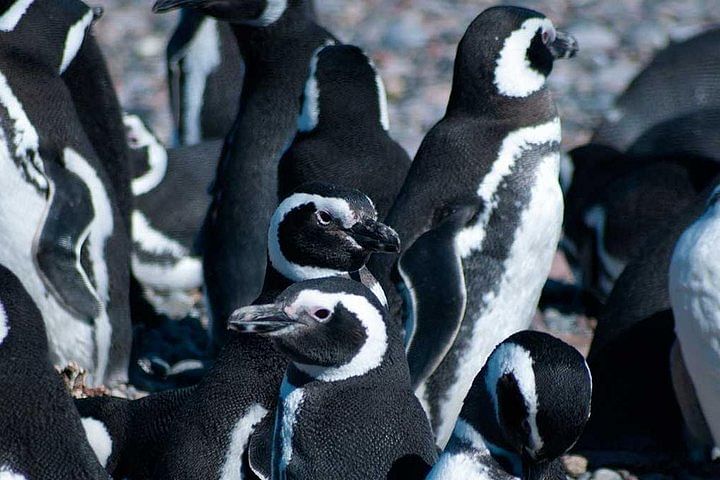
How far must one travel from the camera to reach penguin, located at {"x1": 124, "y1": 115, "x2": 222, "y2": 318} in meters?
6.08

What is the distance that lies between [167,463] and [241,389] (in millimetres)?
234

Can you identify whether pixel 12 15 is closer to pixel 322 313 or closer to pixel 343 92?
pixel 343 92

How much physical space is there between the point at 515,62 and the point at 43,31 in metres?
1.45

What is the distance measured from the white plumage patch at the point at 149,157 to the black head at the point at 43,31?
1314mm

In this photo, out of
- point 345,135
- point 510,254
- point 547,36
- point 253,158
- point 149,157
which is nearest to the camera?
point 510,254

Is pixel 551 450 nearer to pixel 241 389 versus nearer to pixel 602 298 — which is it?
pixel 241 389

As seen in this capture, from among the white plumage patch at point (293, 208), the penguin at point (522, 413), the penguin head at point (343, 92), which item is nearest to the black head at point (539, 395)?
the penguin at point (522, 413)

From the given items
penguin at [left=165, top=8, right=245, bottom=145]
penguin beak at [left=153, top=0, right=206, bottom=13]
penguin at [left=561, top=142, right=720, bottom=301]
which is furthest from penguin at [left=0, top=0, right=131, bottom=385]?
penguin at [left=165, top=8, right=245, bottom=145]

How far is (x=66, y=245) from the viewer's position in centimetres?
Result: 464

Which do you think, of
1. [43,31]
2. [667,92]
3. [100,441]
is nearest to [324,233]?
[100,441]

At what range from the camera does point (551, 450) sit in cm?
284

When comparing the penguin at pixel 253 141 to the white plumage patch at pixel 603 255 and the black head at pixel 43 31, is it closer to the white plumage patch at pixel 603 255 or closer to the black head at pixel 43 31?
the black head at pixel 43 31

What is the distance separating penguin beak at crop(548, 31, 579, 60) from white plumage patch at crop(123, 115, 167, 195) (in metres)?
2.23

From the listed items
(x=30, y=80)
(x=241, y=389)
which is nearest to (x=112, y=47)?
(x=30, y=80)
